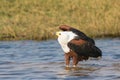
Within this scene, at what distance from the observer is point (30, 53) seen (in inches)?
600

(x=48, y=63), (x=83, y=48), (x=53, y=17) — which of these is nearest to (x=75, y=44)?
(x=83, y=48)

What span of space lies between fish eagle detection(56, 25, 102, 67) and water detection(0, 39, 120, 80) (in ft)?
1.05

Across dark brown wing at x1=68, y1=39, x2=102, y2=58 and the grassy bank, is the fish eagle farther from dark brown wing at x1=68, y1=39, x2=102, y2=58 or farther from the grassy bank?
the grassy bank

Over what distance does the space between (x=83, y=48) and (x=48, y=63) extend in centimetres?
129

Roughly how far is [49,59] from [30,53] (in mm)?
1226

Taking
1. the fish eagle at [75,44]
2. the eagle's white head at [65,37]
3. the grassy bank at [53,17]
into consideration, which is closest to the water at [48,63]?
the fish eagle at [75,44]

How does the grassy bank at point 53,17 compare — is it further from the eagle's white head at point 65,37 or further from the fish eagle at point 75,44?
the eagle's white head at point 65,37

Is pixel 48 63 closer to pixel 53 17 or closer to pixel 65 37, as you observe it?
pixel 65 37

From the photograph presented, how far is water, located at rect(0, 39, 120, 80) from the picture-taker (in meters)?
11.5

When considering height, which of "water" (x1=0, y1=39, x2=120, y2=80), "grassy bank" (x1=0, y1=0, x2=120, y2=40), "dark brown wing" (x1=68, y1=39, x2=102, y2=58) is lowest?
"grassy bank" (x1=0, y1=0, x2=120, y2=40)

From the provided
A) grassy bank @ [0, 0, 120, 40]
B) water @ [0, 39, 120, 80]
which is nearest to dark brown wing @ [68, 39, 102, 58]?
water @ [0, 39, 120, 80]

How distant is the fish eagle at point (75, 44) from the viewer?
40.2ft

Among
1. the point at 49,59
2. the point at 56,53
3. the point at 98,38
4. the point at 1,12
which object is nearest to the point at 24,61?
the point at 49,59

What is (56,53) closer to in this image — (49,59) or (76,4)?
(49,59)
